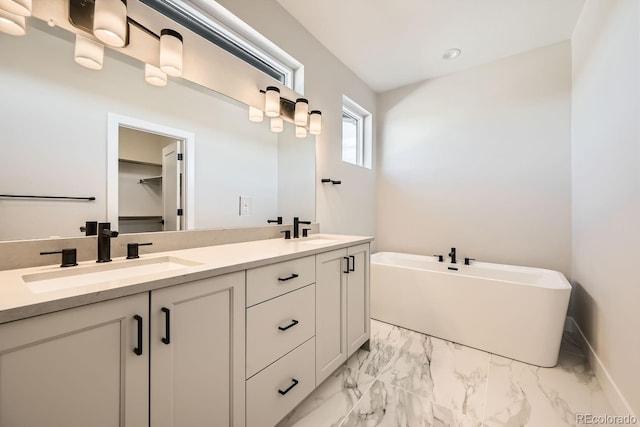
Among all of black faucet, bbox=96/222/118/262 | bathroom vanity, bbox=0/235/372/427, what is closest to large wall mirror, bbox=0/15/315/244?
black faucet, bbox=96/222/118/262

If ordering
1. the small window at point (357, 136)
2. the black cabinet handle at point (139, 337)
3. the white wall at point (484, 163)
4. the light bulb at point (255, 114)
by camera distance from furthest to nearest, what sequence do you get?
1. the small window at point (357, 136)
2. the white wall at point (484, 163)
3. the light bulb at point (255, 114)
4. the black cabinet handle at point (139, 337)

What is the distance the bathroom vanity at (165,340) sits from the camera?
1.99 feet

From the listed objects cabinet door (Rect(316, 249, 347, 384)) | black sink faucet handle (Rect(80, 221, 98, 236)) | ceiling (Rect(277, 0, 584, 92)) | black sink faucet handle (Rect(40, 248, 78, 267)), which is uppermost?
ceiling (Rect(277, 0, 584, 92))

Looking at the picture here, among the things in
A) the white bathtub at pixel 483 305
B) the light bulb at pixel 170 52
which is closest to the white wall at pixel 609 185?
the white bathtub at pixel 483 305

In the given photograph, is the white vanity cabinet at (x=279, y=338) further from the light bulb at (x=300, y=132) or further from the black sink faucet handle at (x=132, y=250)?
the light bulb at (x=300, y=132)

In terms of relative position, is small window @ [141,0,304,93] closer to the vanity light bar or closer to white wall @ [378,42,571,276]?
the vanity light bar

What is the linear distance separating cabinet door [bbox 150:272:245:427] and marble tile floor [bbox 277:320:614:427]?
555 millimetres

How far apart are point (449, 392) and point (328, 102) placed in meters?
2.42

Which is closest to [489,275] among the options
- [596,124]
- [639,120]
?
[596,124]

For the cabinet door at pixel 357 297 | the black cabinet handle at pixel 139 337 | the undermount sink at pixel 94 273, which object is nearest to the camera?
the black cabinet handle at pixel 139 337

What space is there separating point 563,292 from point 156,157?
8.64 ft

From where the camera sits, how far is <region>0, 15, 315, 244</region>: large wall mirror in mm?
969

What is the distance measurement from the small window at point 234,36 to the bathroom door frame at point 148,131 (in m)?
0.65

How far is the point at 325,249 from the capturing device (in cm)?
148
